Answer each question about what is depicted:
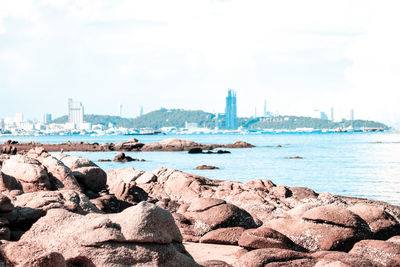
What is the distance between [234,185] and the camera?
18172 millimetres

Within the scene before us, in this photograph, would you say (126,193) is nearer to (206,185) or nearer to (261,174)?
(206,185)

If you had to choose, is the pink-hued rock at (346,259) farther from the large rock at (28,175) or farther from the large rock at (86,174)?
the large rock at (86,174)

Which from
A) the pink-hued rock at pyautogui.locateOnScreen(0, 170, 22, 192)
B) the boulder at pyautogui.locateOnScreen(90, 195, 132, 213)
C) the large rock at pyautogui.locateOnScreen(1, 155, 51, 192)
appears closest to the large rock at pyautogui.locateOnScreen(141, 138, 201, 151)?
the boulder at pyautogui.locateOnScreen(90, 195, 132, 213)

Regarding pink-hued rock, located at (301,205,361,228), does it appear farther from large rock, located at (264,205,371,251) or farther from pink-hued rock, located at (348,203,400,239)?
pink-hued rock, located at (348,203,400,239)

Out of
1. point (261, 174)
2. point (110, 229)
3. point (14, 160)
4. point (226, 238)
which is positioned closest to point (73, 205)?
point (110, 229)

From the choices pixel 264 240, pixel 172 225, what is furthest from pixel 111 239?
pixel 264 240

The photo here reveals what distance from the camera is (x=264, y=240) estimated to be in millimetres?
10328

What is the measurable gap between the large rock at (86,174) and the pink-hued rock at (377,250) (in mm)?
9902

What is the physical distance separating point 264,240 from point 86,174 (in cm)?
898

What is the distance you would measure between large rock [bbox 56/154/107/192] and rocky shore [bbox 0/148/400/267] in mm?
35

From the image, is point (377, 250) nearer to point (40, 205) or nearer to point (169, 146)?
point (40, 205)

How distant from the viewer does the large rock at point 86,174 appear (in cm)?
1752

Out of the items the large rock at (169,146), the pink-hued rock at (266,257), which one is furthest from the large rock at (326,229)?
the large rock at (169,146)

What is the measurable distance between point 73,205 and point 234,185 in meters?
9.02
